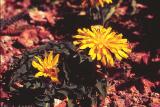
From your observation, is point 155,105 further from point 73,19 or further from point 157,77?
point 73,19

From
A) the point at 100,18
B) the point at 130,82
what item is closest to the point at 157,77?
the point at 130,82

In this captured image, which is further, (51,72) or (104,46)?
(51,72)

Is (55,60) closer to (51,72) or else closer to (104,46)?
(51,72)

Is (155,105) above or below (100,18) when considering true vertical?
below

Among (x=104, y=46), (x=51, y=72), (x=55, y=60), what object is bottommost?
(x=51, y=72)

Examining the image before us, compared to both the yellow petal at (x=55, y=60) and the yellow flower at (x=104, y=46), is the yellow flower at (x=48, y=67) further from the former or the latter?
the yellow flower at (x=104, y=46)

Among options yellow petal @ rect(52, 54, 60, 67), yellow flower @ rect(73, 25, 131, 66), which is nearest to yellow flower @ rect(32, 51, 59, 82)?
yellow petal @ rect(52, 54, 60, 67)

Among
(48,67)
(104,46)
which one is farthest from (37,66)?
(104,46)

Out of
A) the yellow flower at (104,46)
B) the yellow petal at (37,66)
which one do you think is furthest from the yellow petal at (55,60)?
the yellow flower at (104,46)
